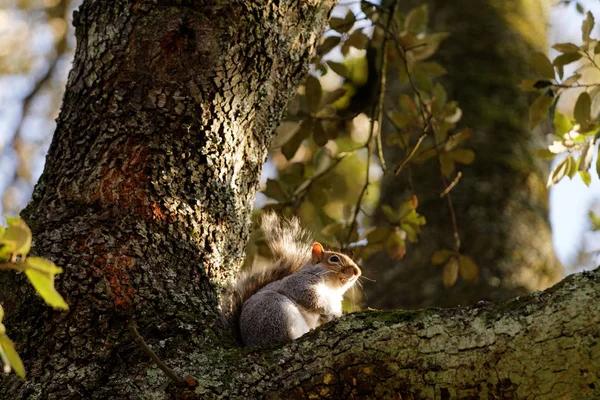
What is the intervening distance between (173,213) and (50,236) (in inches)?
12.4

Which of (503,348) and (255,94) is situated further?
(255,94)

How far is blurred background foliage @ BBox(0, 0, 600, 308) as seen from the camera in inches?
113

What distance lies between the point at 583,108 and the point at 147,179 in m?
1.44

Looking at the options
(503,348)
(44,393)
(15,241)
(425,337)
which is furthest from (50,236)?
(503,348)

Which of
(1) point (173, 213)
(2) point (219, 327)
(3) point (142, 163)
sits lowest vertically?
(2) point (219, 327)

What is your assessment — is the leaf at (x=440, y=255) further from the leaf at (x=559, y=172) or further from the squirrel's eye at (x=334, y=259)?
the leaf at (x=559, y=172)

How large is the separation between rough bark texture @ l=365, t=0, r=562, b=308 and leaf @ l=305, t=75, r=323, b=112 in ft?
3.60

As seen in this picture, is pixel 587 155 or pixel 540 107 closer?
pixel 587 155

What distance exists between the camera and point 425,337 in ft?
4.67

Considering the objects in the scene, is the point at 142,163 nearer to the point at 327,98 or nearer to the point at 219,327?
the point at 219,327

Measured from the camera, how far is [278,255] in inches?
109

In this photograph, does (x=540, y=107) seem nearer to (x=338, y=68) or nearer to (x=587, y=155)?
(x=587, y=155)

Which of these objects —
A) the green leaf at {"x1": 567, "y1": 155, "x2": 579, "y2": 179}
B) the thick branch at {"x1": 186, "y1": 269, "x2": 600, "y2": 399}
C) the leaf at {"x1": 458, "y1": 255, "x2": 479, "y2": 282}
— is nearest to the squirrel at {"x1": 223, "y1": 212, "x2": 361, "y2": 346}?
the thick branch at {"x1": 186, "y1": 269, "x2": 600, "y2": 399}

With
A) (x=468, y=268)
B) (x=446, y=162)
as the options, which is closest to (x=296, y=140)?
(x=446, y=162)
